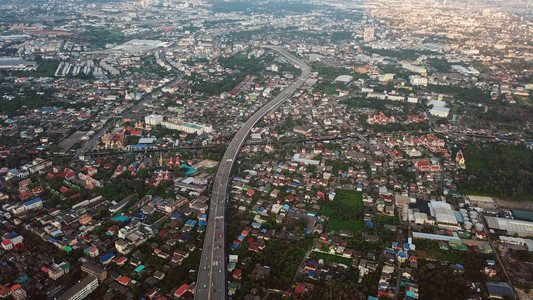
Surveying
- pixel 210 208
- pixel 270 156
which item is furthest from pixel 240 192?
pixel 270 156

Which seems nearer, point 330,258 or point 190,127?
point 330,258

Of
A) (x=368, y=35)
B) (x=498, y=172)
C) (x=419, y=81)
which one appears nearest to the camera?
(x=498, y=172)

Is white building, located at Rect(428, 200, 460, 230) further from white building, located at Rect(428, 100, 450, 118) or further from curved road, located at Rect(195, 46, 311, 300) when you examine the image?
white building, located at Rect(428, 100, 450, 118)

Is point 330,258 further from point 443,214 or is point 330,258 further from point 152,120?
point 152,120

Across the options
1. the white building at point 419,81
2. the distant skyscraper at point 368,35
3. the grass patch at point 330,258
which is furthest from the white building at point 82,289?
the distant skyscraper at point 368,35

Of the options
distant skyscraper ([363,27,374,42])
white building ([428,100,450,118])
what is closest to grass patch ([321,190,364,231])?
white building ([428,100,450,118])

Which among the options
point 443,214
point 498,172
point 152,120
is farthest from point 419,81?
point 152,120

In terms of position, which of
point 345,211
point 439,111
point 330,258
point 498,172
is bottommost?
point 330,258
